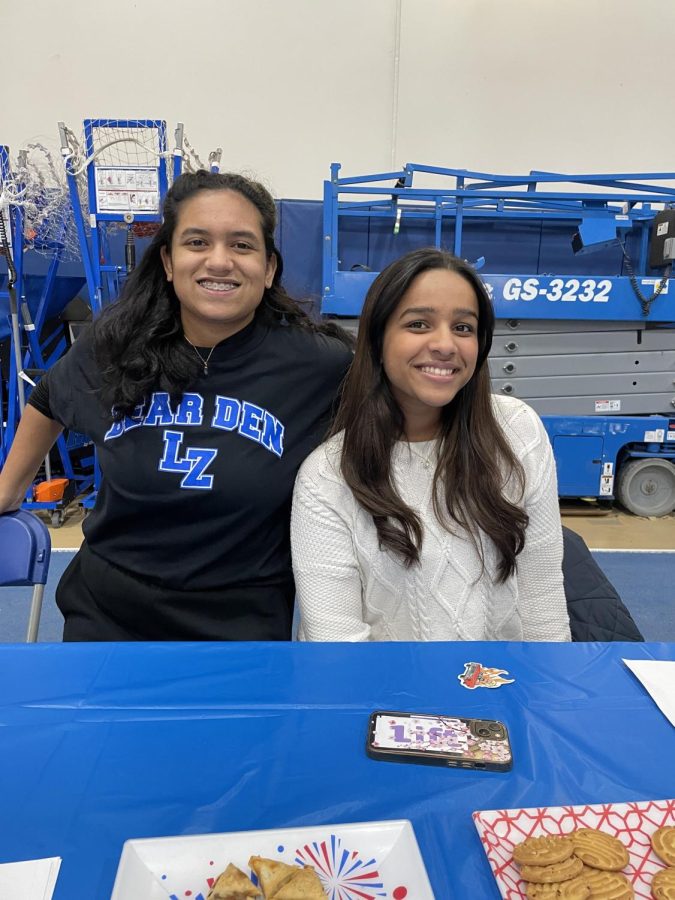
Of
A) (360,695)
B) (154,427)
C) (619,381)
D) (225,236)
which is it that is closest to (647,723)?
(360,695)

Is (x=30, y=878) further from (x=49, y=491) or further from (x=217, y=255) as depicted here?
(x=49, y=491)

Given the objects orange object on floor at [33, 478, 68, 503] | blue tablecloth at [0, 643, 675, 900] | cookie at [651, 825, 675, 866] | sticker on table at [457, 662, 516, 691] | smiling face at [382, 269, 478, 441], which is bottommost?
orange object on floor at [33, 478, 68, 503]

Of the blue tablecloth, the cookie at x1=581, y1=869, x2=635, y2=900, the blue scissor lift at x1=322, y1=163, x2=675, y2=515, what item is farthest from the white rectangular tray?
the blue scissor lift at x1=322, y1=163, x2=675, y2=515

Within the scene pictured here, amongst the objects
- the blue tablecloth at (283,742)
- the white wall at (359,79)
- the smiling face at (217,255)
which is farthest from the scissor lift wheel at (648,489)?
the smiling face at (217,255)

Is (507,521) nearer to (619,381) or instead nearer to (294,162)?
(619,381)

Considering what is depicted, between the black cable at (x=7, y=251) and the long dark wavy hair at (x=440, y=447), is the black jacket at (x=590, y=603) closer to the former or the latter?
the long dark wavy hair at (x=440, y=447)

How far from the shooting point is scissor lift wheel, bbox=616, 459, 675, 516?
405cm

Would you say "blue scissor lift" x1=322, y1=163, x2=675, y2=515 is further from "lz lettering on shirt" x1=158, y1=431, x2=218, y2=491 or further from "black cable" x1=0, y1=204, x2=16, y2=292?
"lz lettering on shirt" x1=158, y1=431, x2=218, y2=491

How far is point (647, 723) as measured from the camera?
2.78 ft

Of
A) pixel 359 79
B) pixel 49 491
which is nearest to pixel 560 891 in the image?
pixel 49 491

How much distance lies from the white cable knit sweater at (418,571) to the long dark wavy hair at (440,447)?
0.03 metres

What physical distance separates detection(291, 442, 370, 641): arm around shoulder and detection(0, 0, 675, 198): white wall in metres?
4.46

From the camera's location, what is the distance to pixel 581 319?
3643 mm

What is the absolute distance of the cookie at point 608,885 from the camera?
23.8 inches
